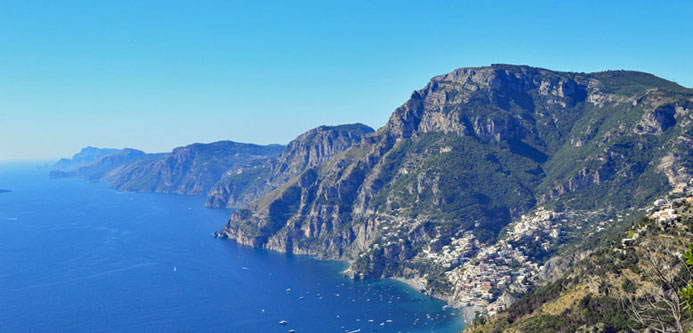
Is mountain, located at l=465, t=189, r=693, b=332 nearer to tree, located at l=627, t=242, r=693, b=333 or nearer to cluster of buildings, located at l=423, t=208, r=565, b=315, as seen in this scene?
tree, located at l=627, t=242, r=693, b=333

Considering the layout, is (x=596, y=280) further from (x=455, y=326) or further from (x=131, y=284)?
(x=131, y=284)

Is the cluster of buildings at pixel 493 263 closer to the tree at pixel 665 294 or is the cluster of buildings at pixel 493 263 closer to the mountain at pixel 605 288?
the mountain at pixel 605 288

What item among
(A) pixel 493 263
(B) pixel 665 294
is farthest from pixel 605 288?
(A) pixel 493 263

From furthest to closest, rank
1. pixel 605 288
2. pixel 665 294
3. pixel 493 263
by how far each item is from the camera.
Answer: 1. pixel 493 263
2. pixel 605 288
3. pixel 665 294

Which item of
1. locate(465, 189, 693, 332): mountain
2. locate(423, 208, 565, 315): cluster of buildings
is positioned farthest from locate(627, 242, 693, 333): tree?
locate(423, 208, 565, 315): cluster of buildings

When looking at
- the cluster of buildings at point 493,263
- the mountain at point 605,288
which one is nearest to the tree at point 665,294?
the mountain at point 605,288

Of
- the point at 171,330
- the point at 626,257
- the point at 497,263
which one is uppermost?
the point at 626,257

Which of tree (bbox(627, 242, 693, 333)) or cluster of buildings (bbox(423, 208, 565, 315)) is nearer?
tree (bbox(627, 242, 693, 333))

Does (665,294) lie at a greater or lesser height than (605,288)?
greater

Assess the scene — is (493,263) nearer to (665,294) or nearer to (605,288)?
(605,288)

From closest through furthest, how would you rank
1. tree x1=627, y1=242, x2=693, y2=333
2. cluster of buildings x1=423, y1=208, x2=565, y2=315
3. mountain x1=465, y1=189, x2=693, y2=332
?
tree x1=627, y1=242, x2=693, y2=333
mountain x1=465, y1=189, x2=693, y2=332
cluster of buildings x1=423, y1=208, x2=565, y2=315

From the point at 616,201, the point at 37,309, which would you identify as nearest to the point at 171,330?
the point at 37,309
